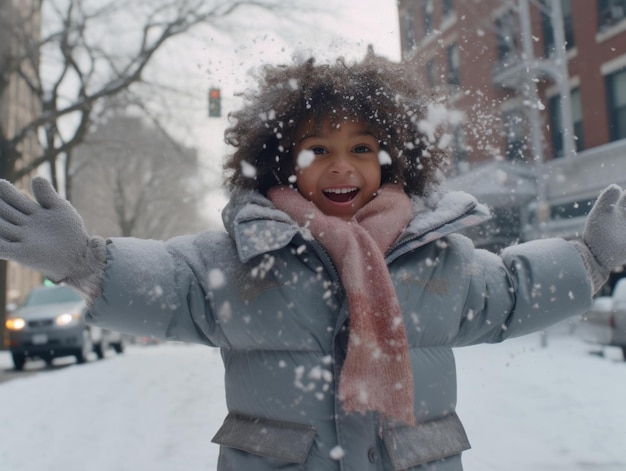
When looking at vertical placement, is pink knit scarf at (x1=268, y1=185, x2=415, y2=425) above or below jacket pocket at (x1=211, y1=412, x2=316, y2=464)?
above

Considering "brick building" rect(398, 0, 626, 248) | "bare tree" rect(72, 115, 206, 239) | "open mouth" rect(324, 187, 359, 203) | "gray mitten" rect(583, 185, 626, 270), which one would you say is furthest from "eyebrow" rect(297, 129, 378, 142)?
"bare tree" rect(72, 115, 206, 239)

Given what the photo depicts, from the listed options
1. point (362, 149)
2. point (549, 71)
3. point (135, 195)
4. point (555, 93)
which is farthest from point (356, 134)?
point (135, 195)

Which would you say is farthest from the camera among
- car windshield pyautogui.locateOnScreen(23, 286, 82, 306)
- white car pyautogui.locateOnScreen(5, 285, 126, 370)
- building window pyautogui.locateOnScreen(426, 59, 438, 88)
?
car windshield pyautogui.locateOnScreen(23, 286, 82, 306)

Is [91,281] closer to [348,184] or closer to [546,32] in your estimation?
[348,184]

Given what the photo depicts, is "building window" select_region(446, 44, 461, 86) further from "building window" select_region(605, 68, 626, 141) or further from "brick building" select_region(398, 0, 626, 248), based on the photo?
"building window" select_region(605, 68, 626, 141)

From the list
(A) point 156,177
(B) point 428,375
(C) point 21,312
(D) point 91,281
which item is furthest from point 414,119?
(A) point 156,177

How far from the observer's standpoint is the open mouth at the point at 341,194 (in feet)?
7.50

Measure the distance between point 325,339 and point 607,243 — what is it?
987 mm

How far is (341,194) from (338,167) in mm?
106

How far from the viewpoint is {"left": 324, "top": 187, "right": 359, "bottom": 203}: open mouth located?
7.50ft

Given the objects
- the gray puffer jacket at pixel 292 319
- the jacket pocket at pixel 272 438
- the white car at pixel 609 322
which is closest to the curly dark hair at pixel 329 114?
the gray puffer jacket at pixel 292 319

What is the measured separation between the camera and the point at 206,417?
6.35m

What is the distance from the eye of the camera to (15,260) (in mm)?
1856

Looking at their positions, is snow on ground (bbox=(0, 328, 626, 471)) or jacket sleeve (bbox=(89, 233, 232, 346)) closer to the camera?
jacket sleeve (bbox=(89, 233, 232, 346))
